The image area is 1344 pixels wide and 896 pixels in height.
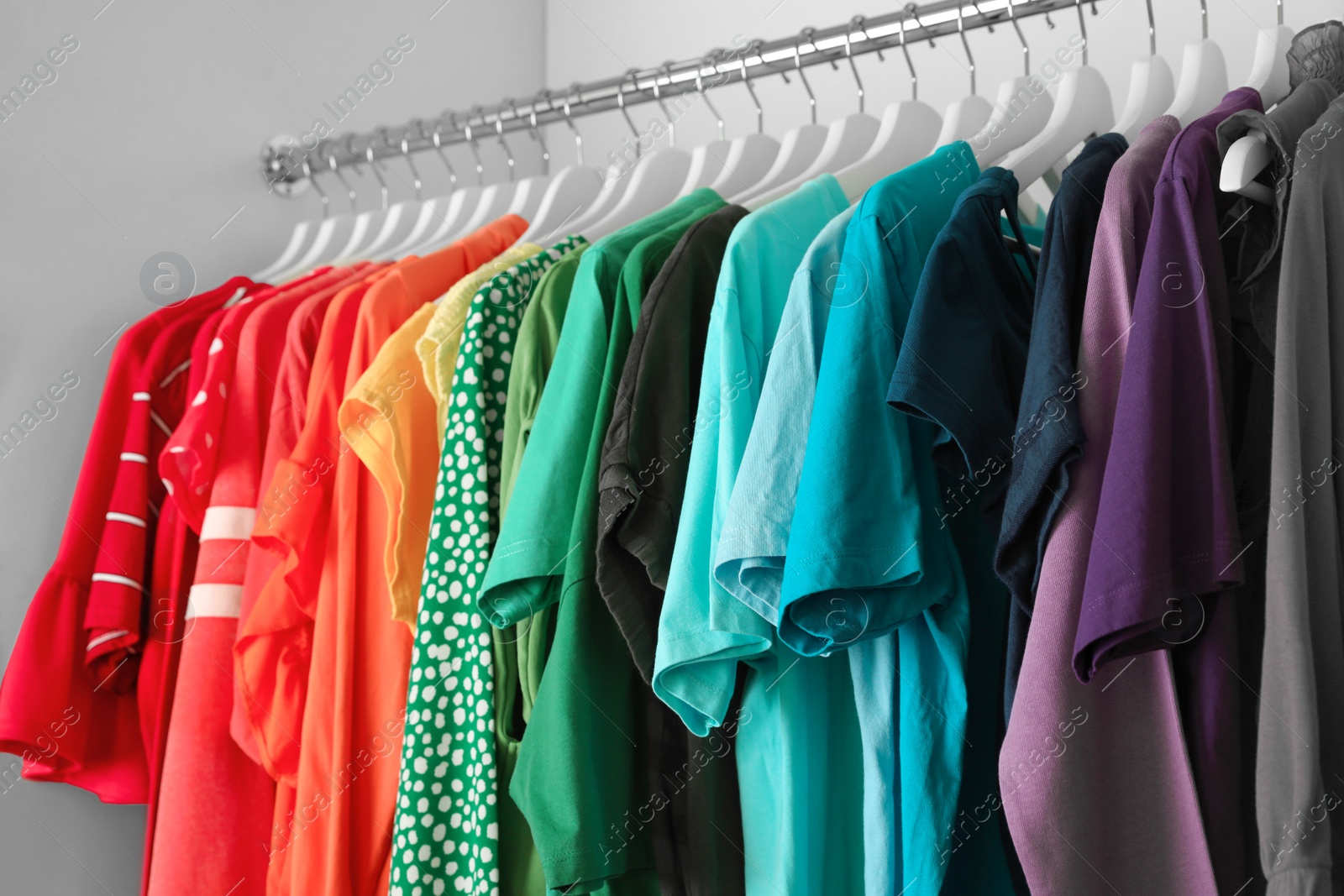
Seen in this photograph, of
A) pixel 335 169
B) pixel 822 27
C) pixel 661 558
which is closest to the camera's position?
pixel 661 558

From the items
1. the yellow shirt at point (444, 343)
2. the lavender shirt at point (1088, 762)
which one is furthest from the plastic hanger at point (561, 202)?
the lavender shirt at point (1088, 762)

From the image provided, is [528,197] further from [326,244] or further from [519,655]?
[519,655]

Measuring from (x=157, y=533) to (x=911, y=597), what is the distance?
0.91 meters

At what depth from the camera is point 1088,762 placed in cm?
74

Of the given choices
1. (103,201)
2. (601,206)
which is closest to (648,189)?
(601,206)

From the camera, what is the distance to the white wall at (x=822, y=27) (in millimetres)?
1540

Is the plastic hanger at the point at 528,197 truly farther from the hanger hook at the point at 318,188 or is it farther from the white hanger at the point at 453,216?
the hanger hook at the point at 318,188

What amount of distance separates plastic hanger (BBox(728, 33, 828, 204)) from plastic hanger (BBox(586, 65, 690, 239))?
103 mm

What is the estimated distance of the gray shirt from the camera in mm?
648

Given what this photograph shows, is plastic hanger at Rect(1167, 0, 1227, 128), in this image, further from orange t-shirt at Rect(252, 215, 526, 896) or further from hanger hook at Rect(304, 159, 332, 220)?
hanger hook at Rect(304, 159, 332, 220)

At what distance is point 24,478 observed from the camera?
4.49 ft

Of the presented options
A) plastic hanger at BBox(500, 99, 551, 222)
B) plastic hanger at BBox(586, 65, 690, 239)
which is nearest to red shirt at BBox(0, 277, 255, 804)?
plastic hanger at BBox(500, 99, 551, 222)

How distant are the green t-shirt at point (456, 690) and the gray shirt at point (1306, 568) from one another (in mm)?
626

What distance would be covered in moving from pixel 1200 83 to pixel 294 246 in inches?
47.1
